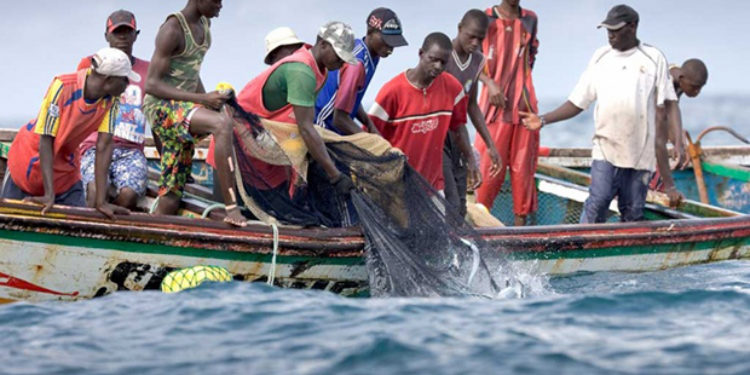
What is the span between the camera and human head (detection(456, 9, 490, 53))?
8.57 meters

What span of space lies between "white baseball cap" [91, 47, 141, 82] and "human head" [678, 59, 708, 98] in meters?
5.61

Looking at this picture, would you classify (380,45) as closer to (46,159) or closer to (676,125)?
(46,159)

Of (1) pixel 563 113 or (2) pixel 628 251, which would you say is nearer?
(2) pixel 628 251

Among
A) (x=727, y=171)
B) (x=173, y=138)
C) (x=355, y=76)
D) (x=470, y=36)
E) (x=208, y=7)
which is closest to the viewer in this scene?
(x=208, y=7)

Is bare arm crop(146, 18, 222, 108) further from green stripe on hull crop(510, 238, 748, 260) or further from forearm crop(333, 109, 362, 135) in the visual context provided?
Result: green stripe on hull crop(510, 238, 748, 260)

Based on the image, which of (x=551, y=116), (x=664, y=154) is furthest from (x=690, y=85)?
(x=551, y=116)

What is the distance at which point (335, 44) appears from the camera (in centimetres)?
707

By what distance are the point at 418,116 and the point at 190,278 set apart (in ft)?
7.40

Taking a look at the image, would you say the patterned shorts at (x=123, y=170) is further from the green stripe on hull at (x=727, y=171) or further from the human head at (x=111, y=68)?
the green stripe on hull at (x=727, y=171)

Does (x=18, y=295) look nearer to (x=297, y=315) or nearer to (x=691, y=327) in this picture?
(x=297, y=315)

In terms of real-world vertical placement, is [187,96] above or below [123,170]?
above

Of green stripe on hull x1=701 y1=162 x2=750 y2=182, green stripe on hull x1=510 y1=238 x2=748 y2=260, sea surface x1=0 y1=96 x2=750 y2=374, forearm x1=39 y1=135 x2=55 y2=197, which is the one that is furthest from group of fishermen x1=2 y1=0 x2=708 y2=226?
green stripe on hull x1=701 y1=162 x2=750 y2=182

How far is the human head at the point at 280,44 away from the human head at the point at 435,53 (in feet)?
3.63

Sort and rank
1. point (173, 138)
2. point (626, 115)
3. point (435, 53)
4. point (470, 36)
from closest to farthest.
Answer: point (173, 138) < point (435, 53) < point (470, 36) < point (626, 115)
